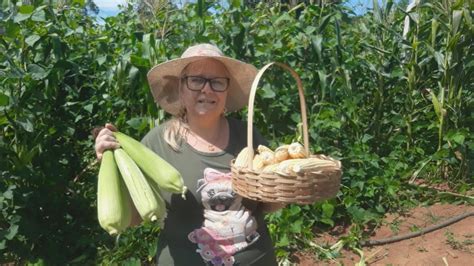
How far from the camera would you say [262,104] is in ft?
14.2

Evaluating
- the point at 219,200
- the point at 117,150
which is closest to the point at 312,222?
the point at 219,200

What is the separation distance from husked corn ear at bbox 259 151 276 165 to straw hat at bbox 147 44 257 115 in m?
0.42

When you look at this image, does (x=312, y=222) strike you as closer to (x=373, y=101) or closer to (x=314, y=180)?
(x=373, y=101)

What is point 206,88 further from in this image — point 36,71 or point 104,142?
point 36,71

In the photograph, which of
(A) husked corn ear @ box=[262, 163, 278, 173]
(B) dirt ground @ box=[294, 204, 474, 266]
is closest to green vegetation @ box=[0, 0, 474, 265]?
(B) dirt ground @ box=[294, 204, 474, 266]

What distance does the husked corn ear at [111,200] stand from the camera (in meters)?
1.79

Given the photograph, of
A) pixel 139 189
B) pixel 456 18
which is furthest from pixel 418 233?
pixel 139 189

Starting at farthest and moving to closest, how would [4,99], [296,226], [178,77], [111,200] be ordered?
[296,226] → [4,99] → [178,77] → [111,200]

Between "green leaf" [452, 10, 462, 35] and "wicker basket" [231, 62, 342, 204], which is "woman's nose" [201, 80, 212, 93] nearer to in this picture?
"wicker basket" [231, 62, 342, 204]

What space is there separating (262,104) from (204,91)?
7.29ft

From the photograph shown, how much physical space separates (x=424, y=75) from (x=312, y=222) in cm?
201

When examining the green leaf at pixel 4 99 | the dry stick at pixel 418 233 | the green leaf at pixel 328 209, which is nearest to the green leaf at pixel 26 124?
the green leaf at pixel 4 99

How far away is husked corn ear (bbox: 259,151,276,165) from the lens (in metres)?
2.14

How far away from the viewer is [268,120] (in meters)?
4.40
